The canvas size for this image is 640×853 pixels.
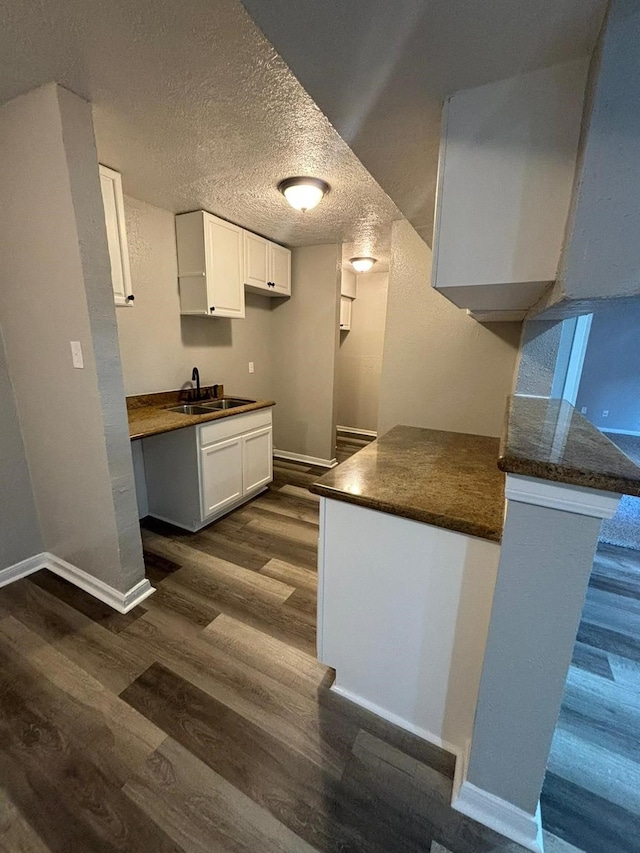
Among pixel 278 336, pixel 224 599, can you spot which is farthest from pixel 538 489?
pixel 278 336

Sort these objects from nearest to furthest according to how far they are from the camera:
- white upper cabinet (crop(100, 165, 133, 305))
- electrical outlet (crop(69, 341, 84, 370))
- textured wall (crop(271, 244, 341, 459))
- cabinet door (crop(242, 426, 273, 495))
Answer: electrical outlet (crop(69, 341, 84, 370)) → white upper cabinet (crop(100, 165, 133, 305)) → cabinet door (crop(242, 426, 273, 495)) → textured wall (crop(271, 244, 341, 459))

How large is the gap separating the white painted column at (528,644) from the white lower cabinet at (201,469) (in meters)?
2.02

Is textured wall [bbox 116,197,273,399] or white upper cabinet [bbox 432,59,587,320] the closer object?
white upper cabinet [bbox 432,59,587,320]

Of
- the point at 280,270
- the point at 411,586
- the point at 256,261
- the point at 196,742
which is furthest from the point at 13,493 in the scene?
the point at 280,270

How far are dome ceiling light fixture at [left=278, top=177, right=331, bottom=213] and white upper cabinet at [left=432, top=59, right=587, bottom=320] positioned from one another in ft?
4.65

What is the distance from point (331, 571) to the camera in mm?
1275

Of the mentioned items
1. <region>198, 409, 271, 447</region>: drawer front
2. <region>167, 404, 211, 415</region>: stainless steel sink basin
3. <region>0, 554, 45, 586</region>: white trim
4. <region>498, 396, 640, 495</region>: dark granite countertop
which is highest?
<region>498, 396, 640, 495</region>: dark granite countertop

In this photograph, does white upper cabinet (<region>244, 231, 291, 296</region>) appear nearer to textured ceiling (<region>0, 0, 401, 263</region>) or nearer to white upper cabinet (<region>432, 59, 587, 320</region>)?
textured ceiling (<region>0, 0, 401, 263</region>)

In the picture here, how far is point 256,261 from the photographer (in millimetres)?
3160

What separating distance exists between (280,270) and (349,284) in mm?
1474

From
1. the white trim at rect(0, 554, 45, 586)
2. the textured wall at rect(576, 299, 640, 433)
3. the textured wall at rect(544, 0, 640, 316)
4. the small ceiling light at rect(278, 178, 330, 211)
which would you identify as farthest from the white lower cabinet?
the textured wall at rect(576, 299, 640, 433)

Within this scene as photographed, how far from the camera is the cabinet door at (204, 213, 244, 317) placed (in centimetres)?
266

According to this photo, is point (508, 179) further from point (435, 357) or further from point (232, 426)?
point (232, 426)

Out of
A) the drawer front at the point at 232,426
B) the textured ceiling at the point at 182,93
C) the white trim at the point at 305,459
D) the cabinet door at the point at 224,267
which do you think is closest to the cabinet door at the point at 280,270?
the cabinet door at the point at 224,267
